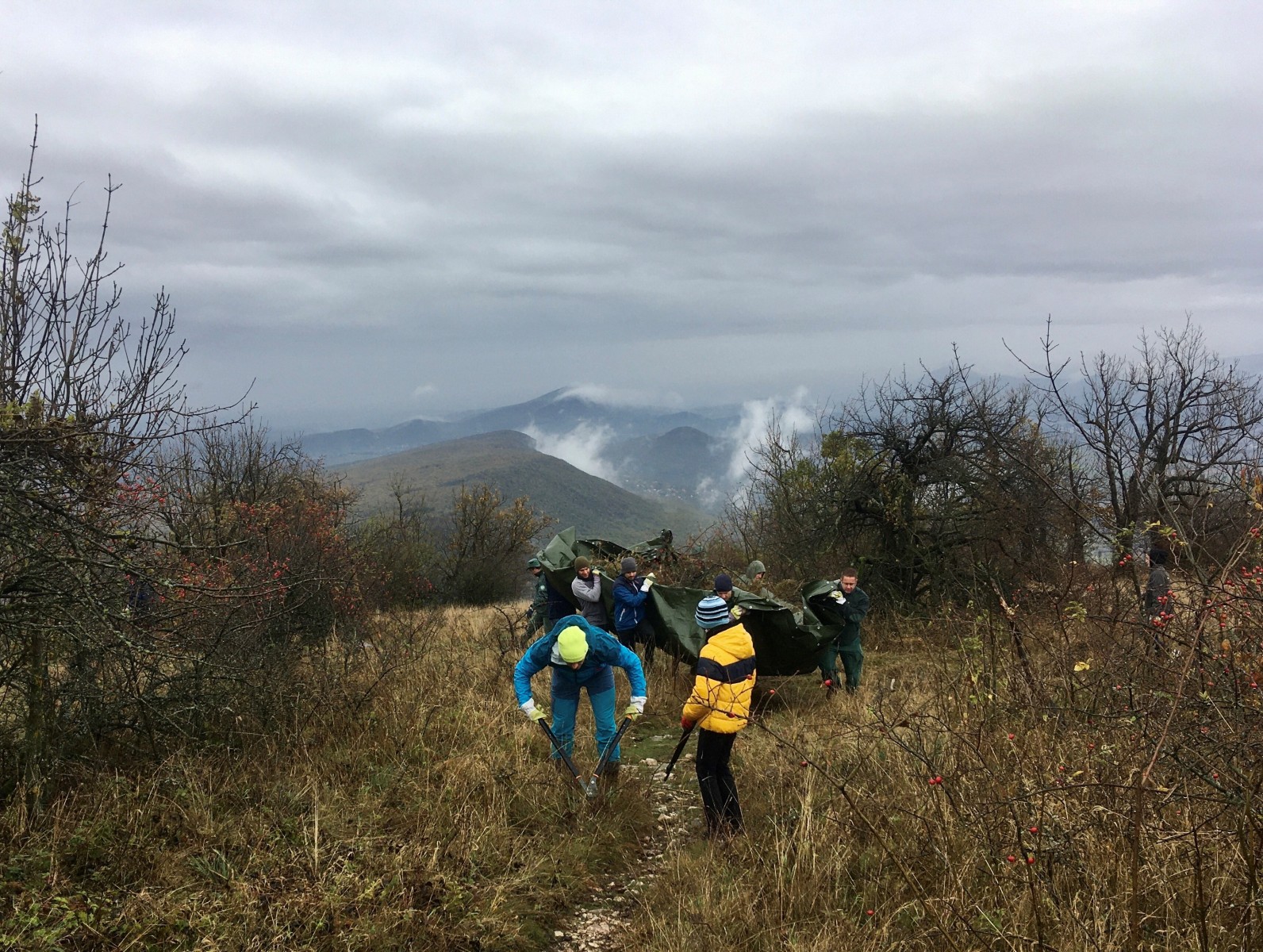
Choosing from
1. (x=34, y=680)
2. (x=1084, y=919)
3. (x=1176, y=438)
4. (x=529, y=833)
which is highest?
(x=1176, y=438)

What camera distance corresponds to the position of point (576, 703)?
5.66 meters

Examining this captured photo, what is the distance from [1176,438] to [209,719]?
70.3ft

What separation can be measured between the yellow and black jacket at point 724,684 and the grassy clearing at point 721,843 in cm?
53

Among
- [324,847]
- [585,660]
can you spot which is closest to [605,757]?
[585,660]

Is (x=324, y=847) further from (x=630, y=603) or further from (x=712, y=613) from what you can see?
(x=630, y=603)

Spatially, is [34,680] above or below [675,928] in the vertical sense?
above

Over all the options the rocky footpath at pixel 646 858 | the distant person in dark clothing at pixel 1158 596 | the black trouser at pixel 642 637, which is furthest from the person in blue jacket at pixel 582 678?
the distant person in dark clothing at pixel 1158 596

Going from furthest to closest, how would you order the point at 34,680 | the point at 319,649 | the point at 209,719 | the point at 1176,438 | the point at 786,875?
the point at 1176,438
the point at 319,649
the point at 209,719
the point at 34,680
the point at 786,875

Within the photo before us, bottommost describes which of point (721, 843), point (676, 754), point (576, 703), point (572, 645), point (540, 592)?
point (721, 843)

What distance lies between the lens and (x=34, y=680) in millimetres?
4691

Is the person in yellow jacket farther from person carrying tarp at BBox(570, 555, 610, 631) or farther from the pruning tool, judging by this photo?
person carrying tarp at BBox(570, 555, 610, 631)

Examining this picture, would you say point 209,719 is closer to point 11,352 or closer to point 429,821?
point 429,821

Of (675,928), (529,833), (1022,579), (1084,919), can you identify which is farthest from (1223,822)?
(1022,579)

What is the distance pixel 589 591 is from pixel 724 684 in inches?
149
